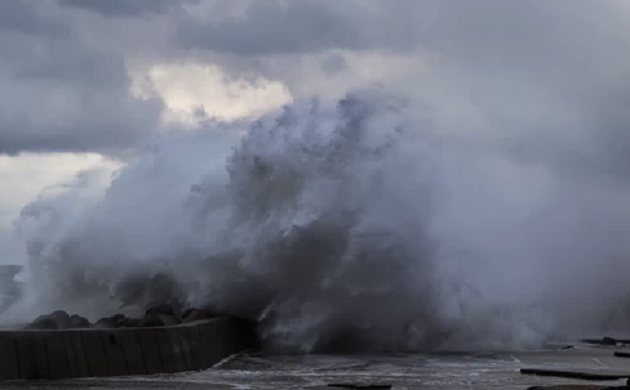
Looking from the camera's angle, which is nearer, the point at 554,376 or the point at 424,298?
the point at 554,376

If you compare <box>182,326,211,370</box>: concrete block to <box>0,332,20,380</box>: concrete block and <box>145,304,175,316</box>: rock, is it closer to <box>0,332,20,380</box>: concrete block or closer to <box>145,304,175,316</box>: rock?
<box>145,304,175,316</box>: rock

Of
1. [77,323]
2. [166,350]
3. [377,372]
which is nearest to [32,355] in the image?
[166,350]

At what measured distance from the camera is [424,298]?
32.1m

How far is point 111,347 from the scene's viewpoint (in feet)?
72.7

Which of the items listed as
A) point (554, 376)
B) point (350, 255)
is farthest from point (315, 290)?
point (554, 376)

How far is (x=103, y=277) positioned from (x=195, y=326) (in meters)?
10.5

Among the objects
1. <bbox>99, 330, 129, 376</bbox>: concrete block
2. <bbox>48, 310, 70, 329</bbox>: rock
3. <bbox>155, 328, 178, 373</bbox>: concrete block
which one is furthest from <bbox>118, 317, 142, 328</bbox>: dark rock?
<bbox>99, 330, 129, 376</bbox>: concrete block

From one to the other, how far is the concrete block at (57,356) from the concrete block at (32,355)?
9 cm

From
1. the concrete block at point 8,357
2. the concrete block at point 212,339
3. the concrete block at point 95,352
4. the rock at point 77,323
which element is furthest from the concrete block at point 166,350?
the concrete block at point 8,357

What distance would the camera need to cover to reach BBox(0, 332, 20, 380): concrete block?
65.3 feet

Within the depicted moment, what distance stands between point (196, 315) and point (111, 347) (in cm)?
672

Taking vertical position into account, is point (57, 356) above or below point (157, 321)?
below

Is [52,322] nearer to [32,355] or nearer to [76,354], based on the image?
[76,354]

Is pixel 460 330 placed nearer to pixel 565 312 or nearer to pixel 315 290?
pixel 315 290
